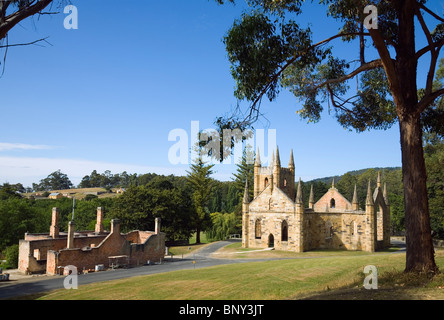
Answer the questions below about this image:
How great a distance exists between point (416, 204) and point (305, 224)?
28350 millimetres

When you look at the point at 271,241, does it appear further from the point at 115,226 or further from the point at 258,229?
the point at 115,226

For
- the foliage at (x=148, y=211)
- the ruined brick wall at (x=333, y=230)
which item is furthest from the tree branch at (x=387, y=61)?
the foliage at (x=148, y=211)

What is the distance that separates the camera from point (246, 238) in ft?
132

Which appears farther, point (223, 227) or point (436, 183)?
point (223, 227)

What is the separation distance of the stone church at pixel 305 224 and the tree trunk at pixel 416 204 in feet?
87.2

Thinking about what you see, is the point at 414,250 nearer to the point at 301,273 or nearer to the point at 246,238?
the point at 301,273

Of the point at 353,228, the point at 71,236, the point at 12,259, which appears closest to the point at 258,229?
the point at 353,228

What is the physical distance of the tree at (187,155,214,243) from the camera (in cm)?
4838

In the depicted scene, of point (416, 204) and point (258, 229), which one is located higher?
point (416, 204)

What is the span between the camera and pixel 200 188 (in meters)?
49.8

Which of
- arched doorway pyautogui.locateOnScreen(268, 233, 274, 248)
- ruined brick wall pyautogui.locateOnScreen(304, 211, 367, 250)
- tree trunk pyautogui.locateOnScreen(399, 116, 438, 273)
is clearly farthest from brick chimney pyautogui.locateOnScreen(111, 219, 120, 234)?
tree trunk pyautogui.locateOnScreen(399, 116, 438, 273)

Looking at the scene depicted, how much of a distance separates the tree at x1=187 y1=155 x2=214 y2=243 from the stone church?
9336 millimetres
